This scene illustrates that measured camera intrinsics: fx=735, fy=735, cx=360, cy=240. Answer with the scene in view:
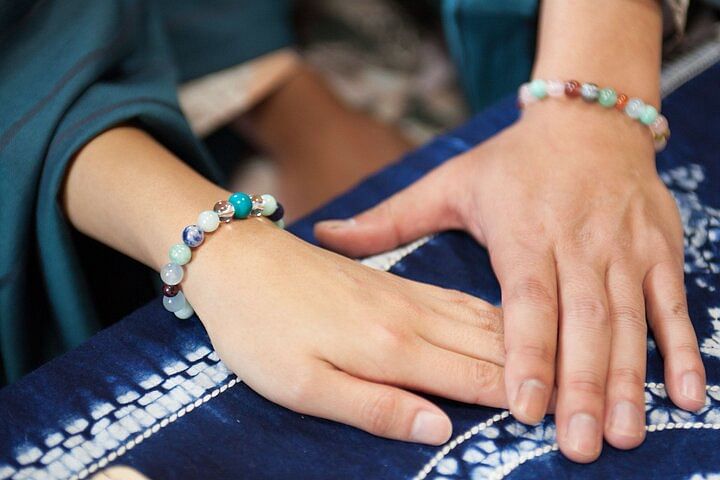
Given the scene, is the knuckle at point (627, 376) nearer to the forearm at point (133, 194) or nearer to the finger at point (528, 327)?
the finger at point (528, 327)

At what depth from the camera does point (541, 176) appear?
629 millimetres

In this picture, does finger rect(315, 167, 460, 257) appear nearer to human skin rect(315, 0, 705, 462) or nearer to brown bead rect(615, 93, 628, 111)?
human skin rect(315, 0, 705, 462)

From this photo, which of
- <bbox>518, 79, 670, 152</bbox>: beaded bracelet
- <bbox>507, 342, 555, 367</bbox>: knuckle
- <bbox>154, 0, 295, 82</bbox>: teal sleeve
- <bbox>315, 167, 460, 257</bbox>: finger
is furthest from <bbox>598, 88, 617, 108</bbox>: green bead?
<bbox>154, 0, 295, 82</bbox>: teal sleeve

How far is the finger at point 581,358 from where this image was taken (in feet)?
1.61

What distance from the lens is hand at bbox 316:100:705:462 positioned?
0.51 m

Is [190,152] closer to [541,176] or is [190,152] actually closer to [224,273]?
[224,273]

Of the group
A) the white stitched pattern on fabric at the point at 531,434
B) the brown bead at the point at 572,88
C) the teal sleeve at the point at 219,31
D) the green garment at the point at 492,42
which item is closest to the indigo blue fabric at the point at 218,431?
the white stitched pattern on fabric at the point at 531,434

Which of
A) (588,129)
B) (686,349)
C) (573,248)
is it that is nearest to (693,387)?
(686,349)

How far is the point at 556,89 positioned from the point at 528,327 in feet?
0.85

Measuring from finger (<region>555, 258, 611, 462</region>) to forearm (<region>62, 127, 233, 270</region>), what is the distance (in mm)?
287

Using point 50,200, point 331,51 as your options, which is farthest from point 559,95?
point 331,51

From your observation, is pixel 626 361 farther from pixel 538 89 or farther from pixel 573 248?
pixel 538 89

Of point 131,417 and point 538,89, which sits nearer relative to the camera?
point 131,417

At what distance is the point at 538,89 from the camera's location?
0.69m
